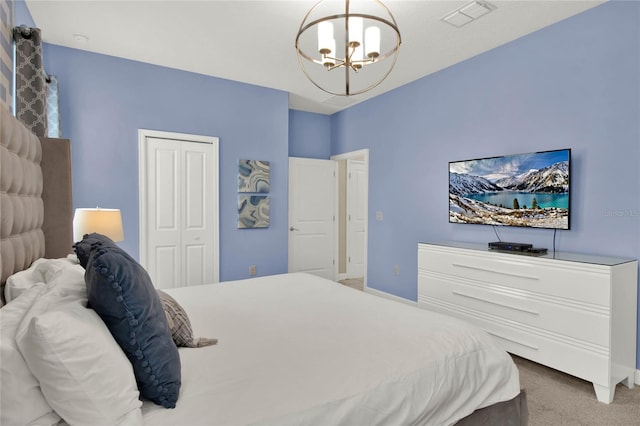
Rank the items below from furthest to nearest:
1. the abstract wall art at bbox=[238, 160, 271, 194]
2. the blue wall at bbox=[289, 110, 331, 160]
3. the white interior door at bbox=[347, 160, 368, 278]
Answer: the white interior door at bbox=[347, 160, 368, 278]
the blue wall at bbox=[289, 110, 331, 160]
the abstract wall art at bbox=[238, 160, 271, 194]

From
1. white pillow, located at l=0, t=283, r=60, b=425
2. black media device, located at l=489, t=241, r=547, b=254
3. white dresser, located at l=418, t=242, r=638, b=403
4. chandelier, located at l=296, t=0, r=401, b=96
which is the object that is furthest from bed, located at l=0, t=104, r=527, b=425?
chandelier, located at l=296, t=0, r=401, b=96

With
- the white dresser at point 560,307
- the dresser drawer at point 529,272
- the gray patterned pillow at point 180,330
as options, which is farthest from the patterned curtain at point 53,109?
the white dresser at point 560,307

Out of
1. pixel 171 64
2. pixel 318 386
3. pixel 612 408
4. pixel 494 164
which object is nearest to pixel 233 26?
pixel 171 64

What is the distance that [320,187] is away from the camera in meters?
5.54

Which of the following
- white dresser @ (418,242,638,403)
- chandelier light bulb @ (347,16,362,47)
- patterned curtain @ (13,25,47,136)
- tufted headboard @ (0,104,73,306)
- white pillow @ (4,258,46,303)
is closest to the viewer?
white pillow @ (4,258,46,303)

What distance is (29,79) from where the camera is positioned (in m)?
2.41

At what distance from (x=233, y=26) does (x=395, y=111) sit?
233 cm

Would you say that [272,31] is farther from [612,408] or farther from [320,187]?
[612,408]

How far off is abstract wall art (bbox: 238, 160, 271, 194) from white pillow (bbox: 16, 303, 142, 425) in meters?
3.49

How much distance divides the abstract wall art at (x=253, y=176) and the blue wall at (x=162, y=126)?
0.09 meters

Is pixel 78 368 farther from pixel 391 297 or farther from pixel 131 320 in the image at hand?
pixel 391 297

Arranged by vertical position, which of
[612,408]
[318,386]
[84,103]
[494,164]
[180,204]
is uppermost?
[84,103]

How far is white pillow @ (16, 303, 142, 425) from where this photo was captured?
851mm

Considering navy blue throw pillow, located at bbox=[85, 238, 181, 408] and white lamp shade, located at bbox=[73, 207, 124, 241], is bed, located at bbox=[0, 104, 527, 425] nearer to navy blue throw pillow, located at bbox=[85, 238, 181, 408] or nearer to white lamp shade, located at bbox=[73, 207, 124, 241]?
navy blue throw pillow, located at bbox=[85, 238, 181, 408]
